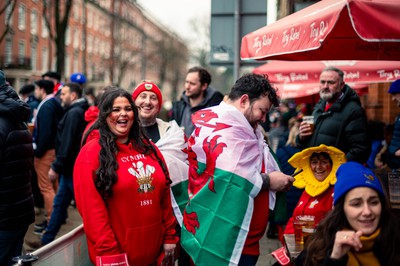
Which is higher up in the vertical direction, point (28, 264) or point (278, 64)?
point (278, 64)

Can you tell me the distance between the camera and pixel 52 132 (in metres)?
8.22

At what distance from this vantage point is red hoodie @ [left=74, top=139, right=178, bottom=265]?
3531 mm

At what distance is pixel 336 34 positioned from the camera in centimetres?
431

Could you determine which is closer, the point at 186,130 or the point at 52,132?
the point at 186,130

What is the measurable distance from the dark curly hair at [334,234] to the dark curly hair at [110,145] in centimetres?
122

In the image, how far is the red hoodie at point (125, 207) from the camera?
353 cm

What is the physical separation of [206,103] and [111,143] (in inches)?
112

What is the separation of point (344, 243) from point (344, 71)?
23.5ft

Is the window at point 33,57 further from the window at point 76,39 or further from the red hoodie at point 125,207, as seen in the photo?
the red hoodie at point 125,207

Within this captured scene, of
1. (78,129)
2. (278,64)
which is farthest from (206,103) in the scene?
(278,64)

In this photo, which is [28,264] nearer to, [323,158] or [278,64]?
[323,158]

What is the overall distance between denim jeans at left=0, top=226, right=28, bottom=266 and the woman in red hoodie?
45.4 inches

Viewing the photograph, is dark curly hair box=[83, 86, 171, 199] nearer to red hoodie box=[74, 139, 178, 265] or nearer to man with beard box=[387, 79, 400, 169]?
red hoodie box=[74, 139, 178, 265]

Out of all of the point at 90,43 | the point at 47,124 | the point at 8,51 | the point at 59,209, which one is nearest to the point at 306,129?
the point at 59,209
